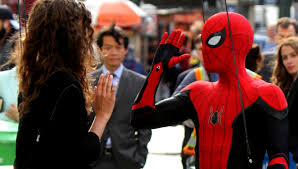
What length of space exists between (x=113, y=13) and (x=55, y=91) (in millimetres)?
8900

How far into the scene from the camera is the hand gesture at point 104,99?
9.55 ft

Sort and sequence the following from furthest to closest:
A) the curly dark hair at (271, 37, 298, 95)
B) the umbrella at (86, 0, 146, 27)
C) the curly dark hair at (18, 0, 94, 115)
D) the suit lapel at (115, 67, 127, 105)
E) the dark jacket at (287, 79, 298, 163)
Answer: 1. the umbrella at (86, 0, 146, 27)
2. the curly dark hair at (271, 37, 298, 95)
3. the suit lapel at (115, 67, 127, 105)
4. the dark jacket at (287, 79, 298, 163)
5. the curly dark hair at (18, 0, 94, 115)

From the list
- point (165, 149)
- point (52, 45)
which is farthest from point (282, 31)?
point (52, 45)

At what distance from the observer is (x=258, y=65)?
20.4 ft

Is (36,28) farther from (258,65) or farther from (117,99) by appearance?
(258,65)

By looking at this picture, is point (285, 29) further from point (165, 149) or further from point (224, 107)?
point (224, 107)

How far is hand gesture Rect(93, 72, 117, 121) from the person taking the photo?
2910 millimetres

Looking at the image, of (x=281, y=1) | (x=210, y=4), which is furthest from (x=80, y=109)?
(x=281, y=1)

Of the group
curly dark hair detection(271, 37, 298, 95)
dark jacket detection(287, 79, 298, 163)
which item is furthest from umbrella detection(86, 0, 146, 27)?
dark jacket detection(287, 79, 298, 163)

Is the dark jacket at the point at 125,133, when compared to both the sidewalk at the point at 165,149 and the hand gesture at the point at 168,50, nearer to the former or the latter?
the hand gesture at the point at 168,50

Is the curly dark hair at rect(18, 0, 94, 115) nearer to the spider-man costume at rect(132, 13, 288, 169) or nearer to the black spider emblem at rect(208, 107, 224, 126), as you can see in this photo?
the spider-man costume at rect(132, 13, 288, 169)

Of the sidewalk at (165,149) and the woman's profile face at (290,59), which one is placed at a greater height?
the woman's profile face at (290,59)

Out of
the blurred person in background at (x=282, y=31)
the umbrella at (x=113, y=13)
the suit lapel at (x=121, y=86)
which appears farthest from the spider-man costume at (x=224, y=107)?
the umbrella at (x=113, y=13)

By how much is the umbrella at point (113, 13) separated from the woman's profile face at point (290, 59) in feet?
21.1
